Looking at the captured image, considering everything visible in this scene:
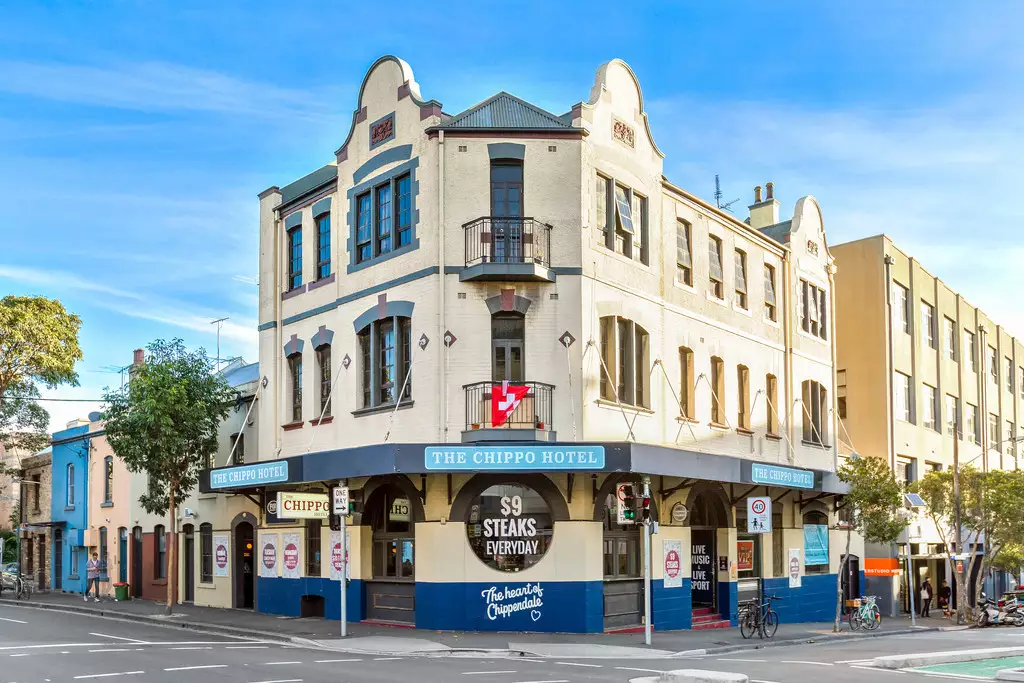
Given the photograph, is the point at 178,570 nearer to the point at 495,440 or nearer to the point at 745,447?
the point at 495,440

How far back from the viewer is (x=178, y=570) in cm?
3419

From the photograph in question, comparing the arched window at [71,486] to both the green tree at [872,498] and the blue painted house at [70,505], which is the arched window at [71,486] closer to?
the blue painted house at [70,505]

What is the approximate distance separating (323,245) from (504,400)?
8.23m

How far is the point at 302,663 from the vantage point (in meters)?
18.3

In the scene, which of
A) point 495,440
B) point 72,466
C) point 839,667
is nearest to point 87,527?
point 72,466

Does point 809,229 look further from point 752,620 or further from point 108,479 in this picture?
point 108,479

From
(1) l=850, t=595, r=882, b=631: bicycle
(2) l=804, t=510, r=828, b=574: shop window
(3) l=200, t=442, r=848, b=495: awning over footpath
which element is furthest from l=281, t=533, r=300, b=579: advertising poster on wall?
(2) l=804, t=510, r=828, b=574: shop window

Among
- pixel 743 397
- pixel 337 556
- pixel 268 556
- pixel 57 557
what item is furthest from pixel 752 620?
pixel 57 557

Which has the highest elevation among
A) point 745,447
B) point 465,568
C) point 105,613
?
point 745,447

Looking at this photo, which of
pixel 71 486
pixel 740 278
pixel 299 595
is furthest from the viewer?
pixel 71 486

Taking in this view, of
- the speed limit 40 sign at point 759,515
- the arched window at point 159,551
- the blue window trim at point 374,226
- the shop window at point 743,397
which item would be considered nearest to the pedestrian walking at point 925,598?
the shop window at point 743,397

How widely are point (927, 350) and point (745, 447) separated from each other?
16556 mm

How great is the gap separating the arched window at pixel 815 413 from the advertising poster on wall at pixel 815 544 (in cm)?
268

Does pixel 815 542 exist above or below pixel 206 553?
above
